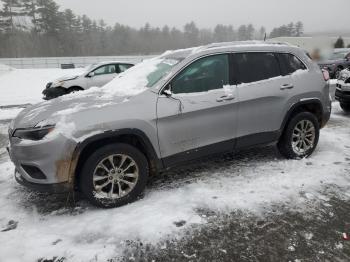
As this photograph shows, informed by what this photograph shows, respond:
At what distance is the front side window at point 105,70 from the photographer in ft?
38.7

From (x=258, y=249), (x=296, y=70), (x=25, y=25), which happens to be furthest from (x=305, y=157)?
(x=25, y=25)

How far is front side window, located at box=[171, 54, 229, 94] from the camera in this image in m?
4.11

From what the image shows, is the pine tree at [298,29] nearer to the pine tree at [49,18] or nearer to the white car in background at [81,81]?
the white car in background at [81,81]

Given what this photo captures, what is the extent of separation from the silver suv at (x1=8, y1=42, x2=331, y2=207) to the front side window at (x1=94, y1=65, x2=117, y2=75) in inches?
279

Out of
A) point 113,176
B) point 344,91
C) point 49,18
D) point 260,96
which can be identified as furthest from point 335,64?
point 49,18

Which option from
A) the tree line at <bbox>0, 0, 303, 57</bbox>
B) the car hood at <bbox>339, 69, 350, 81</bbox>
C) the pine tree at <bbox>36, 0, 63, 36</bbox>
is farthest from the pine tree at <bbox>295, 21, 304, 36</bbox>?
the pine tree at <bbox>36, 0, 63, 36</bbox>

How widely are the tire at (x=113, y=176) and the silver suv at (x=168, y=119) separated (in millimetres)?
11

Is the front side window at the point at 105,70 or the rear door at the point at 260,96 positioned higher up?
the front side window at the point at 105,70

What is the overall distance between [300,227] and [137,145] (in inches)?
79.9

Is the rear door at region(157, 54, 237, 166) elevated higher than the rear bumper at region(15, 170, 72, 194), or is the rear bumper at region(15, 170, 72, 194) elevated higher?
the rear door at region(157, 54, 237, 166)

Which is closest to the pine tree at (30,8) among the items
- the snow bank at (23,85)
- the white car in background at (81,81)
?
the snow bank at (23,85)

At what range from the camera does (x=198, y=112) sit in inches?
162

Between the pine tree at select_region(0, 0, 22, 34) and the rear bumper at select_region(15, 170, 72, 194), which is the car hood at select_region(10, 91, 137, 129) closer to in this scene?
the rear bumper at select_region(15, 170, 72, 194)

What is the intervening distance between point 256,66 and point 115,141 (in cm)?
231
